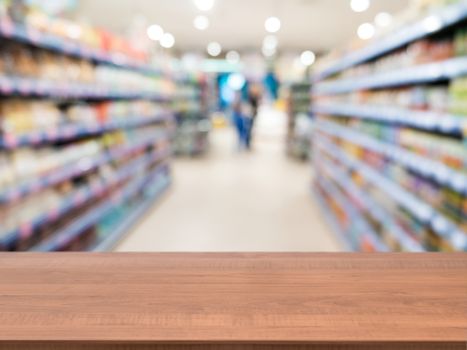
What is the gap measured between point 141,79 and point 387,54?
3.28 metres

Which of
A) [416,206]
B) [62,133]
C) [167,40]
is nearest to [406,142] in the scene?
[416,206]

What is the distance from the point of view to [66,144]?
394cm

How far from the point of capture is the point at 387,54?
13.7ft

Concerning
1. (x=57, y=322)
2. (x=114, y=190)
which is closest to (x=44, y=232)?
(x=114, y=190)

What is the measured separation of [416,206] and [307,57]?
18172 millimetres

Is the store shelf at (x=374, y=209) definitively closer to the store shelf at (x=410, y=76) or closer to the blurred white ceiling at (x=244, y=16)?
the store shelf at (x=410, y=76)

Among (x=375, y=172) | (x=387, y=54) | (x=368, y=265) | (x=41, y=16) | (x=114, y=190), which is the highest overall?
(x=41, y=16)

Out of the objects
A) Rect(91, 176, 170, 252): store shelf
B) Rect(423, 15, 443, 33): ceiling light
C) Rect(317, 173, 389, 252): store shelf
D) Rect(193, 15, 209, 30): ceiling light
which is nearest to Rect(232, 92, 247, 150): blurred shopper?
Rect(193, 15, 209, 30): ceiling light

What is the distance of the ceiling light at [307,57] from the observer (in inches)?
776

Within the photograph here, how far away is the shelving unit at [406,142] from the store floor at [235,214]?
480 mm

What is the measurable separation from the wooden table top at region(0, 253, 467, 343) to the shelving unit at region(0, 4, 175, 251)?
1.81 metres

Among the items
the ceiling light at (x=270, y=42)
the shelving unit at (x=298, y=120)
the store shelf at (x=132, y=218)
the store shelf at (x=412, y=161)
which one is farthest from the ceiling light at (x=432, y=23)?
the ceiling light at (x=270, y=42)
